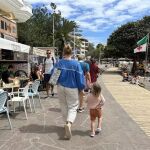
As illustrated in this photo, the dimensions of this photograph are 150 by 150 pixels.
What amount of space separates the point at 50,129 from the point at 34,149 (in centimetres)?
162

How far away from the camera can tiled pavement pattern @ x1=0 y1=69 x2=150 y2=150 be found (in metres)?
Answer: 6.59

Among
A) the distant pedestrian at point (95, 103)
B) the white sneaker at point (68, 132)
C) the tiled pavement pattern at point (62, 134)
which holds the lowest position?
the tiled pavement pattern at point (62, 134)

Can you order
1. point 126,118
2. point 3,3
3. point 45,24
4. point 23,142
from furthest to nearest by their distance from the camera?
point 45,24, point 3,3, point 126,118, point 23,142

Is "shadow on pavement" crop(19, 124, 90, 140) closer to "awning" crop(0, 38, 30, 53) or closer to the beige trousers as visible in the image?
the beige trousers

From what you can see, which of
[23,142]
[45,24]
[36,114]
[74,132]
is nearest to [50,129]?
[74,132]

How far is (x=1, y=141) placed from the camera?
683cm

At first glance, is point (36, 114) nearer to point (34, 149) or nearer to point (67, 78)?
point (67, 78)

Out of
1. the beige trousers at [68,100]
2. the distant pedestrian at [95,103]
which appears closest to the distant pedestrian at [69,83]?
the beige trousers at [68,100]

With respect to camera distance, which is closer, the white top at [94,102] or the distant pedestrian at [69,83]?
the distant pedestrian at [69,83]

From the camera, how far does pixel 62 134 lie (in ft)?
24.5

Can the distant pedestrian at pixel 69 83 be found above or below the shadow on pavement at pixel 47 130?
above

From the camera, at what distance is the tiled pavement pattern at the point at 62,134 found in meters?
6.59

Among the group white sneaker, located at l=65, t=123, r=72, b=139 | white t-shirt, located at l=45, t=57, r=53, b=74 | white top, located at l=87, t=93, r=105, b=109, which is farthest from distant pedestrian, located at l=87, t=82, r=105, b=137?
white t-shirt, located at l=45, t=57, r=53, b=74

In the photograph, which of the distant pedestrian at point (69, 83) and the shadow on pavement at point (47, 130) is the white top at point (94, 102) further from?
the shadow on pavement at point (47, 130)
